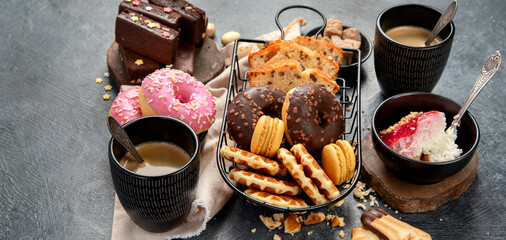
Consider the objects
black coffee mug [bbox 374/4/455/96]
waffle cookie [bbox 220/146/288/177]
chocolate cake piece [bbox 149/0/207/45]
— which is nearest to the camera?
waffle cookie [bbox 220/146/288/177]

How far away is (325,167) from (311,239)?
0.73 ft

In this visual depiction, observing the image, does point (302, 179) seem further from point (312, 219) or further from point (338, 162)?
point (312, 219)

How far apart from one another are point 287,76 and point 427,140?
0.46 metres

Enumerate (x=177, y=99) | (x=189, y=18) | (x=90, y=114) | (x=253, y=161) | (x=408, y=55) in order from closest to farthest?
(x=253, y=161) → (x=177, y=99) → (x=408, y=55) → (x=90, y=114) → (x=189, y=18)

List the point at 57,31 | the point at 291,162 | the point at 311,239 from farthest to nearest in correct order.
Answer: the point at 57,31, the point at 311,239, the point at 291,162

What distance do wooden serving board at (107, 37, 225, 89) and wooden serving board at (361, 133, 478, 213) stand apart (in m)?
0.69

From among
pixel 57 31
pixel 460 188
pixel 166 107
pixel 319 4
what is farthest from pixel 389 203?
pixel 57 31

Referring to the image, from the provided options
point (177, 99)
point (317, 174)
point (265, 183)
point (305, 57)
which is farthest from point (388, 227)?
point (177, 99)

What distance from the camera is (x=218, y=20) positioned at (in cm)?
233

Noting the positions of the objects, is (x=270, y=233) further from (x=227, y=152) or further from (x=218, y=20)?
(x=218, y=20)

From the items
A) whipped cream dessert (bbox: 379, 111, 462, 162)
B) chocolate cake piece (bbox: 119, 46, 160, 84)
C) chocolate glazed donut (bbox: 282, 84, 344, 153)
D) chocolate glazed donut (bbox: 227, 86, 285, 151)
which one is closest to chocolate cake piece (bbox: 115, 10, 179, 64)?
chocolate cake piece (bbox: 119, 46, 160, 84)

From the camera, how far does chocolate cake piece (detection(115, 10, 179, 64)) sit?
1952 mm

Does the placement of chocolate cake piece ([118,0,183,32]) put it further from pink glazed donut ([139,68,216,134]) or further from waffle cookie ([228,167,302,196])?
waffle cookie ([228,167,302,196])

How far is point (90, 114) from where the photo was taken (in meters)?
1.95
